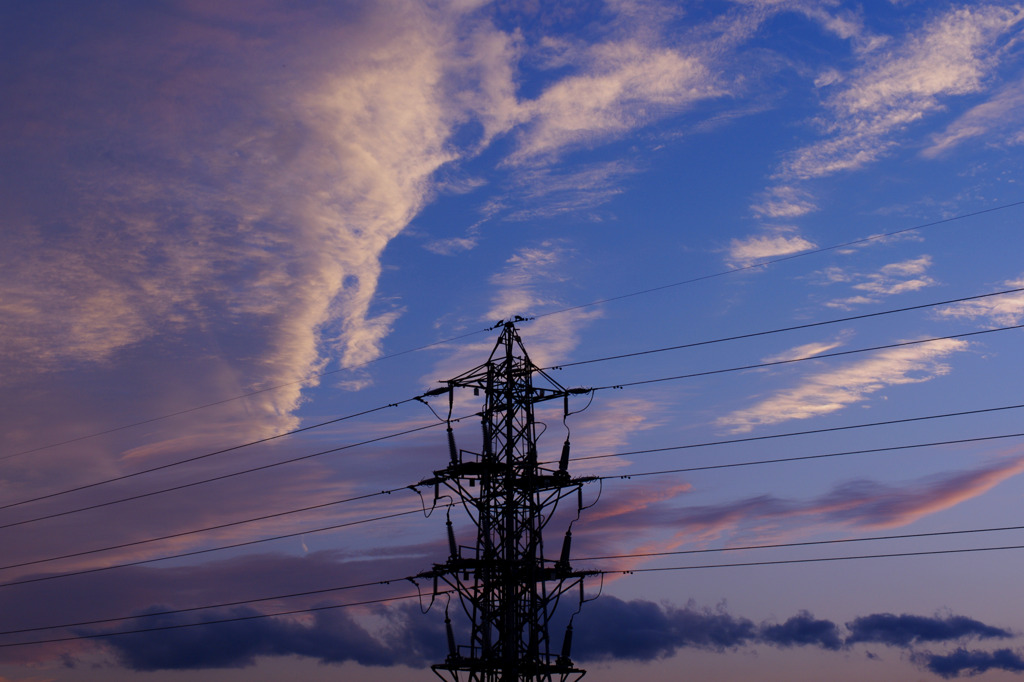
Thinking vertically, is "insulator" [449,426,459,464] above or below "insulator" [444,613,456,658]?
above

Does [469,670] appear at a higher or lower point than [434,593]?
lower

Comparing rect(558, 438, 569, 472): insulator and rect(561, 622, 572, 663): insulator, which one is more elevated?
rect(558, 438, 569, 472): insulator

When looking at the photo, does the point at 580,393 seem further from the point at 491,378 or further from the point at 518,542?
the point at 518,542

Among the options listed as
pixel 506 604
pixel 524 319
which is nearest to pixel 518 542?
pixel 506 604

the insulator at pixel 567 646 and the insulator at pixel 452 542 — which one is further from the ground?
the insulator at pixel 452 542

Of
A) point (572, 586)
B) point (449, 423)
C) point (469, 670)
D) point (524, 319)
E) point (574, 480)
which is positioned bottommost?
point (469, 670)

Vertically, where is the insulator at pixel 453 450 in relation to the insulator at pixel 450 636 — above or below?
above

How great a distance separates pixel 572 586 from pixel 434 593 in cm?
702

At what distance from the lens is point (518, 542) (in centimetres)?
4972

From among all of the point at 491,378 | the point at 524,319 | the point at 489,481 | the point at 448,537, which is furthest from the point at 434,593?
the point at 524,319

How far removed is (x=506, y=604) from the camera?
4919 cm

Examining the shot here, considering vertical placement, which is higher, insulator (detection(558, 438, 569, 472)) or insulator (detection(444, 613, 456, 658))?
insulator (detection(558, 438, 569, 472))

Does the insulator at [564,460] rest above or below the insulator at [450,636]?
above

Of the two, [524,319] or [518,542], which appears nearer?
[518,542]
